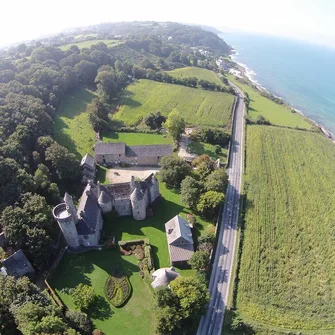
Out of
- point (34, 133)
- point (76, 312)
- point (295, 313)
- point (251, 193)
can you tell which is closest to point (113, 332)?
point (76, 312)

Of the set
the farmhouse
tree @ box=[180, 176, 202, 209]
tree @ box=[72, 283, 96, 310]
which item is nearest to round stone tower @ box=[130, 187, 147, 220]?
tree @ box=[180, 176, 202, 209]

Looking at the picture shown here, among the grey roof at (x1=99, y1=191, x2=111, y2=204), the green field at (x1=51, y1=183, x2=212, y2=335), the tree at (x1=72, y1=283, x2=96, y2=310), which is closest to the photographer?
the green field at (x1=51, y1=183, x2=212, y2=335)

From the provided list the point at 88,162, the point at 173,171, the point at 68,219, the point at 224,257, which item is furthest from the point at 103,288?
the point at 88,162

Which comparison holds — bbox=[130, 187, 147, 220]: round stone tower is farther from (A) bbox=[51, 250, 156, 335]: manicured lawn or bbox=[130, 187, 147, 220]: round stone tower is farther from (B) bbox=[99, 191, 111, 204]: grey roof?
(A) bbox=[51, 250, 156, 335]: manicured lawn

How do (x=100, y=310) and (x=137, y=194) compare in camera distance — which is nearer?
(x=100, y=310)

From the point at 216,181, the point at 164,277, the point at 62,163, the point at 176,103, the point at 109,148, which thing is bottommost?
the point at 164,277

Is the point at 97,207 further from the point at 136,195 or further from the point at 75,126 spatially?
the point at 75,126
